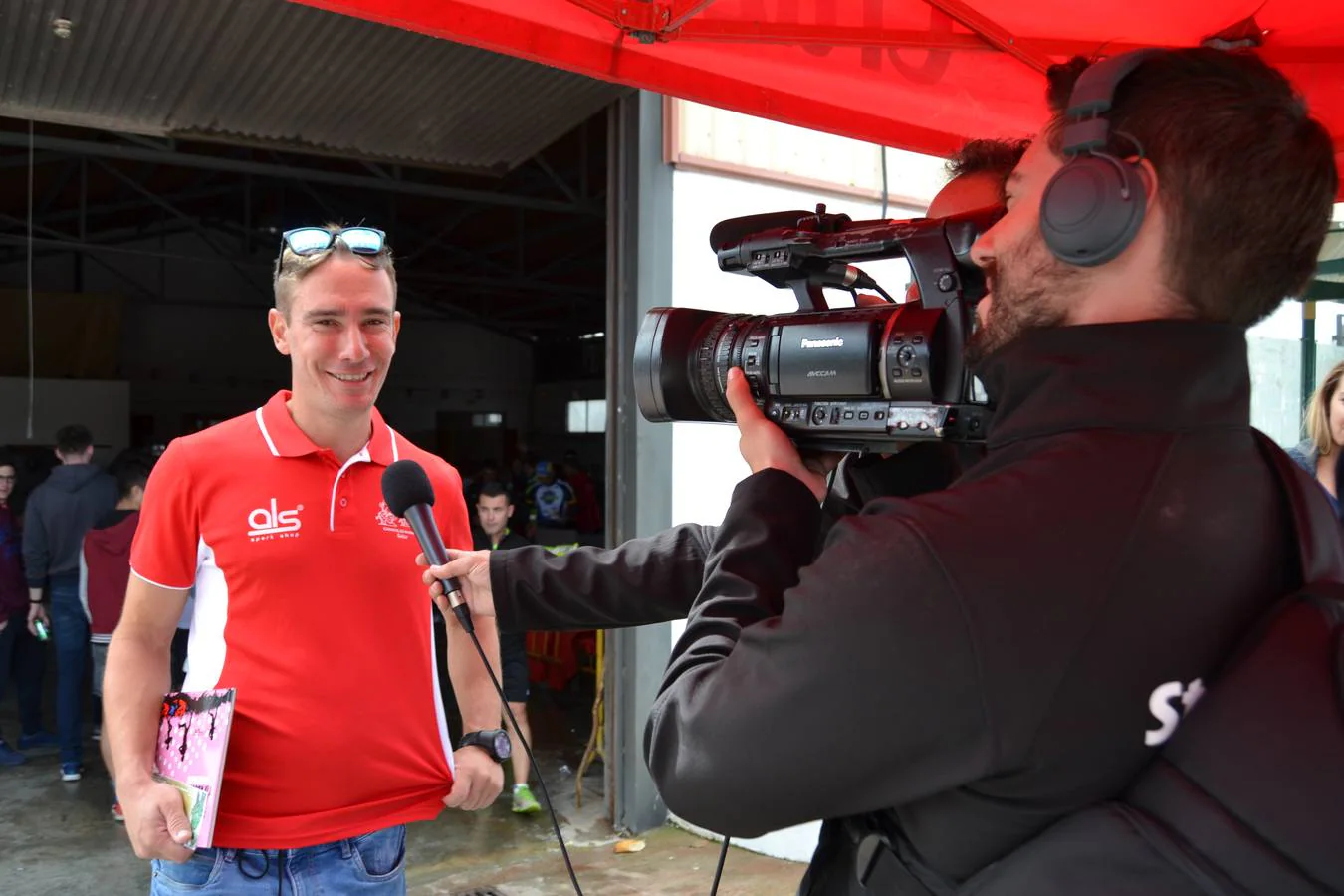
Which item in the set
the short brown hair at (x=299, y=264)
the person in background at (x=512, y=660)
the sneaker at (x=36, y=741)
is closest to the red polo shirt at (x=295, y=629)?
the short brown hair at (x=299, y=264)

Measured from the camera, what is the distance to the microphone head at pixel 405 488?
1.63 meters

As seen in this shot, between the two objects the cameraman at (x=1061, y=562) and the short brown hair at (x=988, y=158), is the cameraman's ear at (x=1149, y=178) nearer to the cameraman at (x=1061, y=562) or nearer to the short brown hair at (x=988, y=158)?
the cameraman at (x=1061, y=562)

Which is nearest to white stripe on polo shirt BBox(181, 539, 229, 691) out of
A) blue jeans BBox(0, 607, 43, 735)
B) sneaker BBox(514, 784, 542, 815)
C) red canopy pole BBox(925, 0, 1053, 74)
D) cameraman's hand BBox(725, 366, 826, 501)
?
cameraman's hand BBox(725, 366, 826, 501)

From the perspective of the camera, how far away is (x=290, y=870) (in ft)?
6.28

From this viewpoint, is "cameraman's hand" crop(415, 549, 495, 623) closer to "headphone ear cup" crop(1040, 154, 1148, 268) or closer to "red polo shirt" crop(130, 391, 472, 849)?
"red polo shirt" crop(130, 391, 472, 849)

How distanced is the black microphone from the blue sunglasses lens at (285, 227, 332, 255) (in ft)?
2.13

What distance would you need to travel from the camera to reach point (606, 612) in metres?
1.57

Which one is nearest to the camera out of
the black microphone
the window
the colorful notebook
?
the black microphone

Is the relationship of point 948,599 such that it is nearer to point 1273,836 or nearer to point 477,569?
point 1273,836

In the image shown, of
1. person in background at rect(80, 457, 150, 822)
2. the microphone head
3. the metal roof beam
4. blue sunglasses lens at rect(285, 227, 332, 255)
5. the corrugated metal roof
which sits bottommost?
person in background at rect(80, 457, 150, 822)

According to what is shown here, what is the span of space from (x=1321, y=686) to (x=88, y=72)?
5.56m

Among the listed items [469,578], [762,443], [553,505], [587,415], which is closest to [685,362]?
[762,443]

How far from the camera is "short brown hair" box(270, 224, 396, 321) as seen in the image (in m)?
2.08

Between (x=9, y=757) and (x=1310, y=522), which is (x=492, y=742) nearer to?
(x=1310, y=522)
